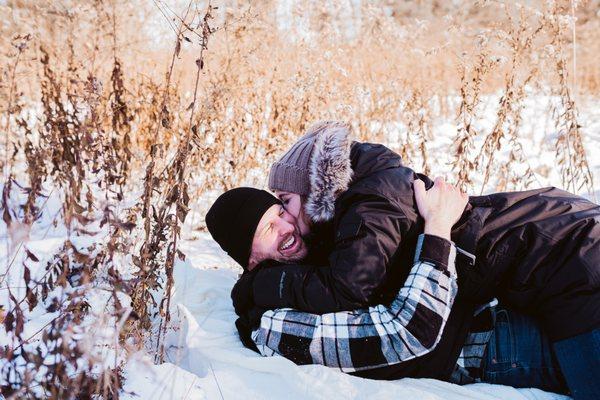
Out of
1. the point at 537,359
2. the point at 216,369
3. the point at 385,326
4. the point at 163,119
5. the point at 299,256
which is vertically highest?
the point at 163,119

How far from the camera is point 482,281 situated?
6.28 feet

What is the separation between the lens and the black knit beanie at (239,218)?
2.16m

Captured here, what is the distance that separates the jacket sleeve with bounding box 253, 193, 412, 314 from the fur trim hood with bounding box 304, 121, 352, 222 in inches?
5.2

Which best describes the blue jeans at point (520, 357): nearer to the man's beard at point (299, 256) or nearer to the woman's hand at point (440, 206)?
the woman's hand at point (440, 206)

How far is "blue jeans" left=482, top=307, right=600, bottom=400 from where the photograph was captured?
170 cm

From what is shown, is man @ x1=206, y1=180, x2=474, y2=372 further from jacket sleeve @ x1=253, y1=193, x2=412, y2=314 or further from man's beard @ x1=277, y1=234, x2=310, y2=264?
man's beard @ x1=277, y1=234, x2=310, y2=264

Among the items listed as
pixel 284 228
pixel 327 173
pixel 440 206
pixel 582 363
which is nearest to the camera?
pixel 582 363

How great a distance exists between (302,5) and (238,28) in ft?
9.03

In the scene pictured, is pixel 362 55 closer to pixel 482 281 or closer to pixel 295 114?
pixel 295 114

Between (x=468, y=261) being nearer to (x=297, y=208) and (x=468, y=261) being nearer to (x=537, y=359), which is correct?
(x=537, y=359)

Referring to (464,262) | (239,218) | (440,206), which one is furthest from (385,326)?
(239,218)

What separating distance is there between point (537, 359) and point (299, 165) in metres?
1.11

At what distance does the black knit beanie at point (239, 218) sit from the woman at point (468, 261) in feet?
0.72

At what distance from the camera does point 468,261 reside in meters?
1.88
